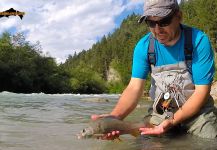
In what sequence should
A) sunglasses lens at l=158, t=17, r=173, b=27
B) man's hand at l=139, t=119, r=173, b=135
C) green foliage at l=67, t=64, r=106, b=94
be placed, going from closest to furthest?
man's hand at l=139, t=119, r=173, b=135 < sunglasses lens at l=158, t=17, r=173, b=27 < green foliage at l=67, t=64, r=106, b=94

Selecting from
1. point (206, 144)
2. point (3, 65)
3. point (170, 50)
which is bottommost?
point (206, 144)

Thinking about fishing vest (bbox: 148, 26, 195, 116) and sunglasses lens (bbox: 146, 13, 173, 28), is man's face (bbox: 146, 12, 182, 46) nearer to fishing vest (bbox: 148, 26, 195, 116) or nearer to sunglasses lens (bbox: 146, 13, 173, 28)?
sunglasses lens (bbox: 146, 13, 173, 28)

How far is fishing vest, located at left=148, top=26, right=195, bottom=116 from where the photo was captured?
403cm

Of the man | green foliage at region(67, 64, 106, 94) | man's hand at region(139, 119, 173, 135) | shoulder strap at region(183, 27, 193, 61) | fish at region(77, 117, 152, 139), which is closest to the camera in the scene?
fish at region(77, 117, 152, 139)

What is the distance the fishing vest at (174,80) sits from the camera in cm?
403

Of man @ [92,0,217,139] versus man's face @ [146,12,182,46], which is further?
man @ [92,0,217,139]

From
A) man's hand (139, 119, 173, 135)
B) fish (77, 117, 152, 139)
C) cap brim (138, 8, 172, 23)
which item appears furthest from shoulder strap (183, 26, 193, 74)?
fish (77, 117, 152, 139)

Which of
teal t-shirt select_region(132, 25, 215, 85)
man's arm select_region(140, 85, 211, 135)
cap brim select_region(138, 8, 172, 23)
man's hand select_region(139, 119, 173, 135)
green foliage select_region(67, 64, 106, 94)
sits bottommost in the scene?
man's hand select_region(139, 119, 173, 135)

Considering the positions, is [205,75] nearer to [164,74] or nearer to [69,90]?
[164,74]

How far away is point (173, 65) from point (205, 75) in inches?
15.9

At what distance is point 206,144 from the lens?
381 centimetres

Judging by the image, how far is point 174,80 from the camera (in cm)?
412

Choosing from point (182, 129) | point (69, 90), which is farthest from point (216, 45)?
point (182, 129)

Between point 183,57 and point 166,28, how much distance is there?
1.53 ft
